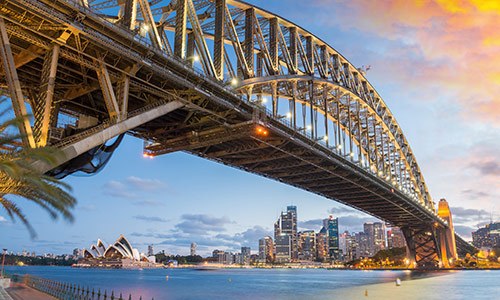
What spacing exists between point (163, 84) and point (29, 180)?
47.5 feet

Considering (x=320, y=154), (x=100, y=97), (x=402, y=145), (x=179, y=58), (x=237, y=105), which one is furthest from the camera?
(x=402, y=145)

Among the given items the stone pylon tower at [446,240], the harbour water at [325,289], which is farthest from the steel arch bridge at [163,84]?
the stone pylon tower at [446,240]

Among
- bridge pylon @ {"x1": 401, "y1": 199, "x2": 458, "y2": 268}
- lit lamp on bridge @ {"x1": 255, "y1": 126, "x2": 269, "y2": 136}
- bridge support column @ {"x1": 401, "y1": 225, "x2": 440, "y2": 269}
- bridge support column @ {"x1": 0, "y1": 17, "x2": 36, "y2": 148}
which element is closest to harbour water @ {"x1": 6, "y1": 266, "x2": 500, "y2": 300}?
bridge pylon @ {"x1": 401, "y1": 199, "x2": 458, "y2": 268}

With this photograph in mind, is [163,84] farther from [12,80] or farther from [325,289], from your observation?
[325,289]

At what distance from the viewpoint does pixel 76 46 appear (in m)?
20.8

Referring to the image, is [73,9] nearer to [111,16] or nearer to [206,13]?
[111,16]

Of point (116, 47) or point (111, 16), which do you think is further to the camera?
point (111, 16)

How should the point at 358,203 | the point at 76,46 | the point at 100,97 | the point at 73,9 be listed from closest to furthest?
the point at 73,9 → the point at 76,46 → the point at 100,97 → the point at 358,203

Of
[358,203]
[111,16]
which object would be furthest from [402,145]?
[111,16]

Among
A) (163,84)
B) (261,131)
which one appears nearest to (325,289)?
(261,131)

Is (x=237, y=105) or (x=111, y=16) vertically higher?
(x=111, y=16)

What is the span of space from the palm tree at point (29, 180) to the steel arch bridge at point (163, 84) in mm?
1114

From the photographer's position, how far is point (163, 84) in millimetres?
26156

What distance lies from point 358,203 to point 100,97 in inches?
2350
